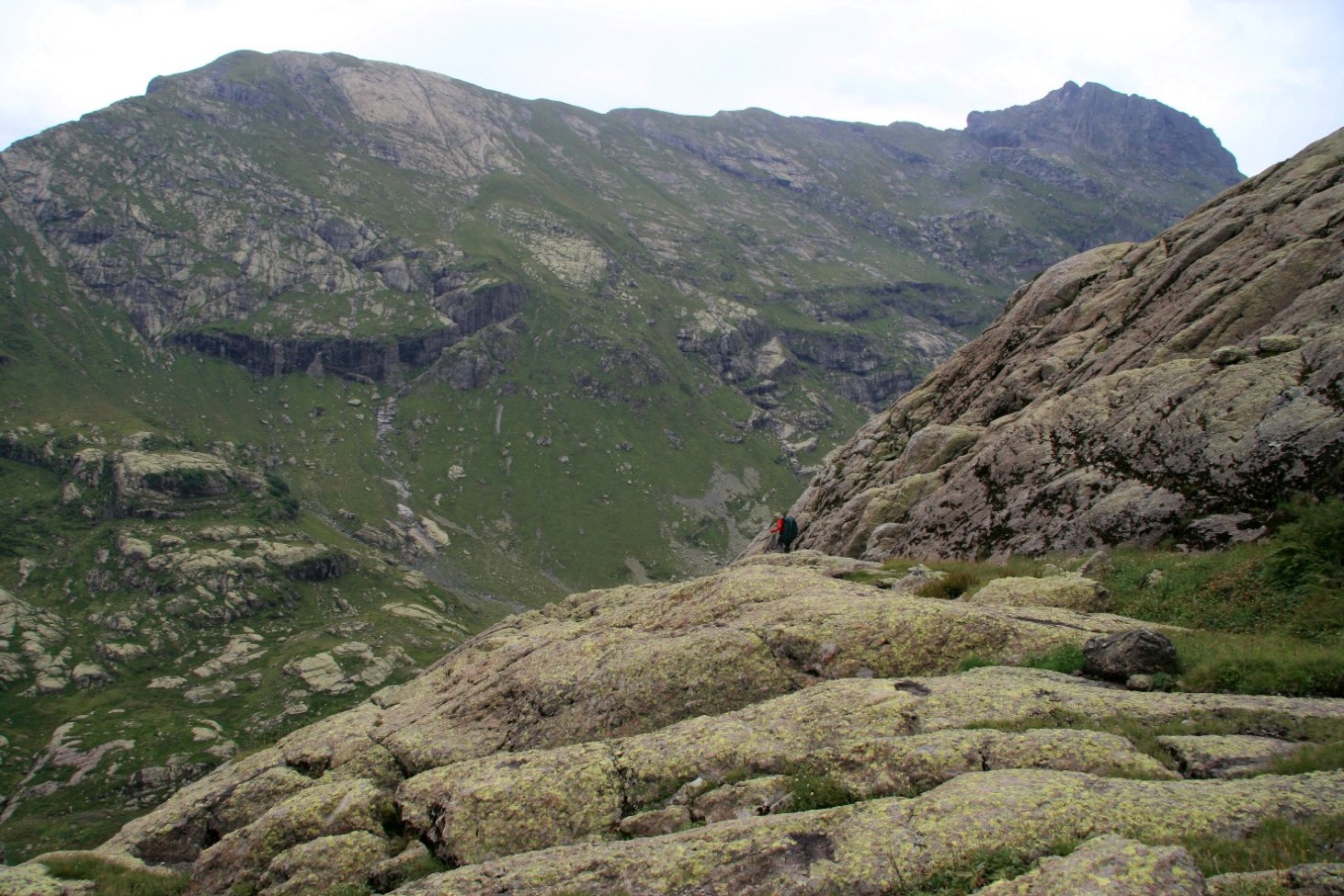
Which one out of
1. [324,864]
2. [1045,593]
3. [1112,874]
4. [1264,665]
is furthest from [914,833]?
[1045,593]

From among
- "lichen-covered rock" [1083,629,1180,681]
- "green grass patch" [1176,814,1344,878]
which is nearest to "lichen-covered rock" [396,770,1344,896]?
"green grass patch" [1176,814,1344,878]

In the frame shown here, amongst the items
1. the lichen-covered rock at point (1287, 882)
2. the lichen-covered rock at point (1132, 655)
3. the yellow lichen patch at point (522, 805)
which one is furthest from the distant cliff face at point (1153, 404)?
the yellow lichen patch at point (522, 805)

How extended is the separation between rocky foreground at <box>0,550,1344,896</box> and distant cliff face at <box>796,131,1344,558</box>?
6.45 metres

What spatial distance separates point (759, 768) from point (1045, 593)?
12995 millimetres

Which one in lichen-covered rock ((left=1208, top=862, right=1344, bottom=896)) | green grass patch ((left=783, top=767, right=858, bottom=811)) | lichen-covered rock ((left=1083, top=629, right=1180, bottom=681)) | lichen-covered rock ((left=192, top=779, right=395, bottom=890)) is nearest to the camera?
lichen-covered rock ((left=1208, top=862, right=1344, bottom=896))

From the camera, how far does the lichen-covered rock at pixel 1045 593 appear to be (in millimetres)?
23484

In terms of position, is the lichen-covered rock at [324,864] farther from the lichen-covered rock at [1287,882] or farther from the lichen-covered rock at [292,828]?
the lichen-covered rock at [1287,882]

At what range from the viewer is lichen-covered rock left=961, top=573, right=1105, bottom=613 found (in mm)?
23484

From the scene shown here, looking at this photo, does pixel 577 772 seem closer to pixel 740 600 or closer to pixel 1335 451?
pixel 740 600

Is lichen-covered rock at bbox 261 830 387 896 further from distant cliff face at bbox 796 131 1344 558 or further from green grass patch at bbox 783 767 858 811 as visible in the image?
distant cliff face at bbox 796 131 1344 558

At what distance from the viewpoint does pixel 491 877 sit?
14648 mm

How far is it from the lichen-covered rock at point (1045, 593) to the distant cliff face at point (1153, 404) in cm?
400

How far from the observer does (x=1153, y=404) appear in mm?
29516

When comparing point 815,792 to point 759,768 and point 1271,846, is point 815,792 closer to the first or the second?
point 759,768
